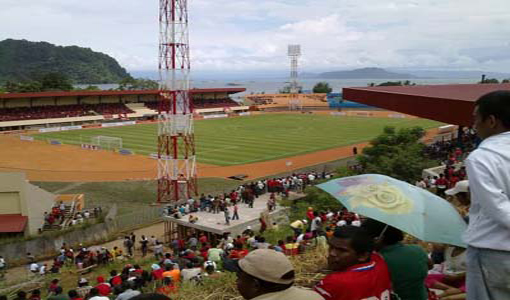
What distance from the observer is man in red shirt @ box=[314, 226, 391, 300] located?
10.6 feet

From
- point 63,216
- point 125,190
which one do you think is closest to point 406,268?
point 63,216

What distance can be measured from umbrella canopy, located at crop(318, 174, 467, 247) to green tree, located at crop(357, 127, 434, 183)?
18642 millimetres

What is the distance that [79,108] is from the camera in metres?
69.7

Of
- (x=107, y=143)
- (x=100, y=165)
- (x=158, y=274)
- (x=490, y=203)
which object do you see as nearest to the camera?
(x=490, y=203)

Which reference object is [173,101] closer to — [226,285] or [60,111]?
[226,285]

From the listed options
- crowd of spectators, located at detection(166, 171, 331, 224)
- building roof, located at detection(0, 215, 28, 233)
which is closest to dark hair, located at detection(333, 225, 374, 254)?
crowd of spectators, located at detection(166, 171, 331, 224)

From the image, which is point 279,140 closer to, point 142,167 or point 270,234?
point 142,167

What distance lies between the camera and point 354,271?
333 cm

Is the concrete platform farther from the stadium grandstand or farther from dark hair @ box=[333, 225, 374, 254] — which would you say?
the stadium grandstand

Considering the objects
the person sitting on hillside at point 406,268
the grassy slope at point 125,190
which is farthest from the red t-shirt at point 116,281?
the grassy slope at point 125,190

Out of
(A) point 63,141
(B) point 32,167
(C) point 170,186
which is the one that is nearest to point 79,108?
(A) point 63,141

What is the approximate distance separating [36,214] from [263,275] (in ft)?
66.0

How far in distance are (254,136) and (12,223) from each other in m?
35.4

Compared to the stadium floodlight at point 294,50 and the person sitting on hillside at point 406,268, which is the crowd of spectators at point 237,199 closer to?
the person sitting on hillside at point 406,268
